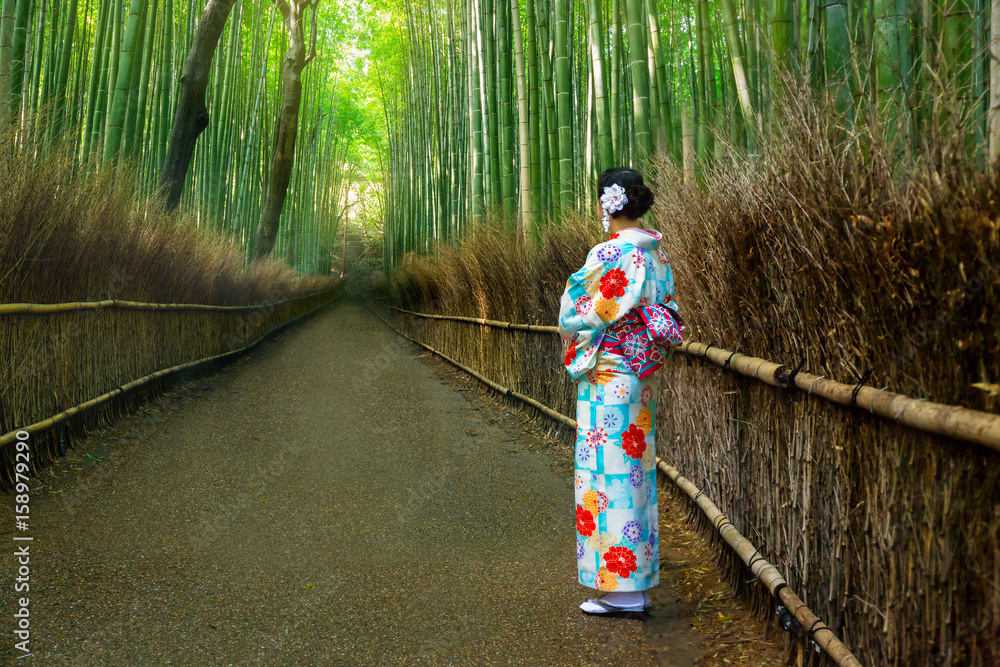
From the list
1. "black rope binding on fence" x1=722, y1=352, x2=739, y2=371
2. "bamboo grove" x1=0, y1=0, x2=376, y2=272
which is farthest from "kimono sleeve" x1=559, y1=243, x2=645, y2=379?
"bamboo grove" x1=0, y1=0, x2=376, y2=272

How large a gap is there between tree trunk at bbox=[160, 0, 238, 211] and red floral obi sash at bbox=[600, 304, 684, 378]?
5590 mm

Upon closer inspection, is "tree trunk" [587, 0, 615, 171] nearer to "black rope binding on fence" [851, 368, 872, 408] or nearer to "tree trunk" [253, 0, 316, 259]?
"black rope binding on fence" [851, 368, 872, 408]

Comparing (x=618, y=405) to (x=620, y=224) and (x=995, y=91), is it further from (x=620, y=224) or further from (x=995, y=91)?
(x=995, y=91)

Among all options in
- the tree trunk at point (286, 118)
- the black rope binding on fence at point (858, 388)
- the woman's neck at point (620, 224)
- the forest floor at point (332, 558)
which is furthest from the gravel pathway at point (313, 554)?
the tree trunk at point (286, 118)

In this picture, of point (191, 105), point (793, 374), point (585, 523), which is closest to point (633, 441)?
point (585, 523)

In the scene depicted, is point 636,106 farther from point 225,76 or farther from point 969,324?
point 225,76

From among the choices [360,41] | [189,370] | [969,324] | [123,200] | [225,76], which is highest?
[360,41]

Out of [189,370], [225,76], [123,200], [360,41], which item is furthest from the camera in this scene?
[360,41]

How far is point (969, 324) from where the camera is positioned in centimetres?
119

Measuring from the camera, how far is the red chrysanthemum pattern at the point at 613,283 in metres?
2.13

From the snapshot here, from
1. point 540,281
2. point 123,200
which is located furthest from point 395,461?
point 123,200

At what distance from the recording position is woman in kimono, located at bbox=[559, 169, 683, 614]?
7.02ft

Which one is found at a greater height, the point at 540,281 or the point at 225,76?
the point at 225,76

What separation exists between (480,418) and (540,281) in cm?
124
